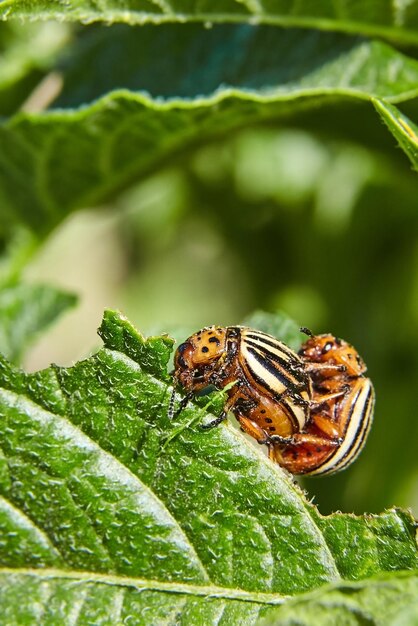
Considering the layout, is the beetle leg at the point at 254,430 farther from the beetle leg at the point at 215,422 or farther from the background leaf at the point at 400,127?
the background leaf at the point at 400,127

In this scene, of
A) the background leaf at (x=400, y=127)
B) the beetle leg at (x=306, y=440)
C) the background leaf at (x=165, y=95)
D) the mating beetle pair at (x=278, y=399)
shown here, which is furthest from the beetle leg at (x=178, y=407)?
the background leaf at (x=165, y=95)

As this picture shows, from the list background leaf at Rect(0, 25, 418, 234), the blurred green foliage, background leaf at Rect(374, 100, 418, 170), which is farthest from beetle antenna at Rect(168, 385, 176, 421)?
background leaf at Rect(0, 25, 418, 234)

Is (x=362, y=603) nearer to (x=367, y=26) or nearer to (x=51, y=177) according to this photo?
(x=367, y=26)

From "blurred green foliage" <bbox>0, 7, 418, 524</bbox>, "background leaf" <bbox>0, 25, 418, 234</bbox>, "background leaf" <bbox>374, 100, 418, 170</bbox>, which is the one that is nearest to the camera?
"background leaf" <bbox>374, 100, 418, 170</bbox>

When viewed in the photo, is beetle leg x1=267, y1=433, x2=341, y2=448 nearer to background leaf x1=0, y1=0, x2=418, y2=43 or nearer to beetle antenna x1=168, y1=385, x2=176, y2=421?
beetle antenna x1=168, y1=385, x2=176, y2=421

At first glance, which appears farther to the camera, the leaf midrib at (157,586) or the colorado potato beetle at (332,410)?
the colorado potato beetle at (332,410)

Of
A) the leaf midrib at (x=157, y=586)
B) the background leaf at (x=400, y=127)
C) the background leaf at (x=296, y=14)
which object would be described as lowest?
the leaf midrib at (x=157, y=586)

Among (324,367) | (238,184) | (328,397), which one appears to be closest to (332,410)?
(328,397)
